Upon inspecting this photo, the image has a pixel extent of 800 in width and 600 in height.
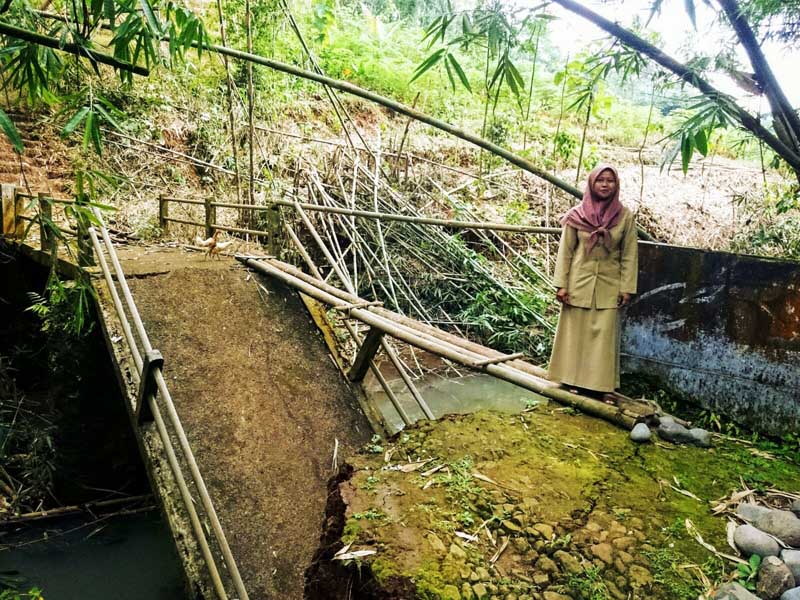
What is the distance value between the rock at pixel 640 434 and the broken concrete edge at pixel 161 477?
2023mm

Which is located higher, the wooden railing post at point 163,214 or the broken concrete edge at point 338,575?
the wooden railing post at point 163,214

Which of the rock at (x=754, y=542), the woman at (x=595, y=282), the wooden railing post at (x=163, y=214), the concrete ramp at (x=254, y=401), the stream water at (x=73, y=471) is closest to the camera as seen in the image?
the rock at (x=754, y=542)

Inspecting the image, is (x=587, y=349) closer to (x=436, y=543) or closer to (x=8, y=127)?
(x=436, y=543)

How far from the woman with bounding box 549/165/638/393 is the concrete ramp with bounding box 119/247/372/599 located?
1532mm

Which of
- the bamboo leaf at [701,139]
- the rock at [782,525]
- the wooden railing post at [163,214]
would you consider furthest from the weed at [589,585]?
the wooden railing post at [163,214]

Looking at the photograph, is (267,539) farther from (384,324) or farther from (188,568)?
(384,324)

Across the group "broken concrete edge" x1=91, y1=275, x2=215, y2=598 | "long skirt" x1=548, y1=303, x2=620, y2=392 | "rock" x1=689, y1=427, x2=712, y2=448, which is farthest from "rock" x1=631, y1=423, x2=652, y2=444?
"broken concrete edge" x1=91, y1=275, x2=215, y2=598

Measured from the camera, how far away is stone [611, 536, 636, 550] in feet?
5.40

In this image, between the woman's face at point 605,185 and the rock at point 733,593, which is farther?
the woman's face at point 605,185

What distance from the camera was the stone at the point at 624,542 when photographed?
165 cm

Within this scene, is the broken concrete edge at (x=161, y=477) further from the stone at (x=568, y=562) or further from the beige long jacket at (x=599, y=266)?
the beige long jacket at (x=599, y=266)

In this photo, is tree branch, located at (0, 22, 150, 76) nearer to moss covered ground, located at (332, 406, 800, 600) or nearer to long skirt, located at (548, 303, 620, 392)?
moss covered ground, located at (332, 406, 800, 600)

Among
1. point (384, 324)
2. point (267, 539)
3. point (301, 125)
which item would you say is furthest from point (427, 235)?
point (267, 539)

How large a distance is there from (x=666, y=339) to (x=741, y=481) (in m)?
1.05
